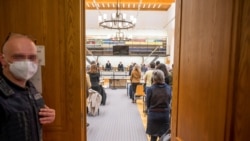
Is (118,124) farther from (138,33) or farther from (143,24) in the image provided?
(138,33)

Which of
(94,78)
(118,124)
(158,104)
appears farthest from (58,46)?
(94,78)

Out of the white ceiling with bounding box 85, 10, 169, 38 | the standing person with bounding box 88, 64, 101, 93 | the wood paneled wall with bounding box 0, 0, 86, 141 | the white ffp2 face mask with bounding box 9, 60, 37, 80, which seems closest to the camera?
the white ffp2 face mask with bounding box 9, 60, 37, 80

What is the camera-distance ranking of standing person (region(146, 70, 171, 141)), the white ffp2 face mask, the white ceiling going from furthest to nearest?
the white ceiling → standing person (region(146, 70, 171, 141)) → the white ffp2 face mask

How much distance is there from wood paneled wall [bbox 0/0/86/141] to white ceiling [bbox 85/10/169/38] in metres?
10.7

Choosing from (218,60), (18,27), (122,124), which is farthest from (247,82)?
(122,124)

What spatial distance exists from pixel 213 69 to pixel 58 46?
116cm

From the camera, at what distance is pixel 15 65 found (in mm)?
1264

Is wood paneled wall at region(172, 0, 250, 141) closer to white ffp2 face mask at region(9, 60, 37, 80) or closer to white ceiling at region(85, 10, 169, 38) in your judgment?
white ffp2 face mask at region(9, 60, 37, 80)

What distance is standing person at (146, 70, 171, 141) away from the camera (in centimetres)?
342

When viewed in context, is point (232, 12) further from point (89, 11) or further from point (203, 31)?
point (89, 11)

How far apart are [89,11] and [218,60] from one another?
12306mm

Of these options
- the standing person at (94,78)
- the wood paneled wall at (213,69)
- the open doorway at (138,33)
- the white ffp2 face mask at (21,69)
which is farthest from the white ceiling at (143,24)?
the white ffp2 face mask at (21,69)

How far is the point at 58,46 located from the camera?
5.57 feet

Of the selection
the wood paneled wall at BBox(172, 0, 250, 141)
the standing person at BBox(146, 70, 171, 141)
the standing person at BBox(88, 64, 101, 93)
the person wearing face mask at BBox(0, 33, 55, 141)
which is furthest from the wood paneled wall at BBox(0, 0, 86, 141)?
the standing person at BBox(88, 64, 101, 93)
